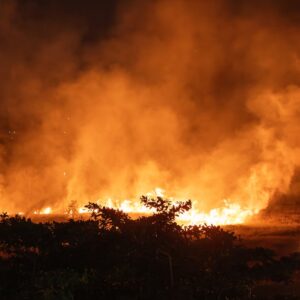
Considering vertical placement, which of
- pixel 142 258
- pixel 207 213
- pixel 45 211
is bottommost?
pixel 142 258

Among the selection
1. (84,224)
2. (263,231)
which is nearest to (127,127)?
(263,231)

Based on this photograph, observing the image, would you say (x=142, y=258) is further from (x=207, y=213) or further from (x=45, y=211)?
(x=45, y=211)

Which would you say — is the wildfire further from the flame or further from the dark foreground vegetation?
the dark foreground vegetation

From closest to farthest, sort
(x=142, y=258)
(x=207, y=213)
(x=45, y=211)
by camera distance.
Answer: (x=142, y=258), (x=207, y=213), (x=45, y=211)

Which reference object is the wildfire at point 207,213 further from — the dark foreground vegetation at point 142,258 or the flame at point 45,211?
the dark foreground vegetation at point 142,258

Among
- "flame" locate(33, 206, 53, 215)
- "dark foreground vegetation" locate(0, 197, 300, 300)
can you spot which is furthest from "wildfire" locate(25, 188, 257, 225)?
"dark foreground vegetation" locate(0, 197, 300, 300)

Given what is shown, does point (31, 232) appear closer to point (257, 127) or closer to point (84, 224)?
point (84, 224)

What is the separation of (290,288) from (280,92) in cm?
1717

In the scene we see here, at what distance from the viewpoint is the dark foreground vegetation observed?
495 centimetres

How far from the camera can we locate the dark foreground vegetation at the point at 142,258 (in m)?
4.95

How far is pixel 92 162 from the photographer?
90.8 feet

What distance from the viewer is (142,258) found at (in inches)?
198

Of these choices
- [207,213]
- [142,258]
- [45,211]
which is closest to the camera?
[142,258]

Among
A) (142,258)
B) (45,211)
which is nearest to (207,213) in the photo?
(45,211)
